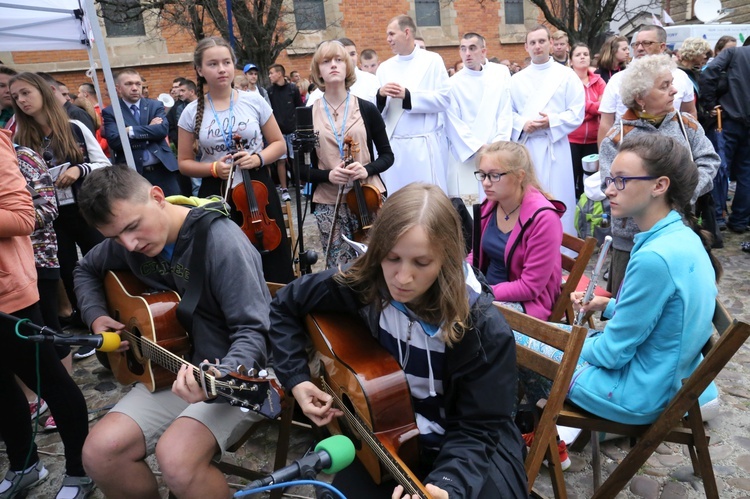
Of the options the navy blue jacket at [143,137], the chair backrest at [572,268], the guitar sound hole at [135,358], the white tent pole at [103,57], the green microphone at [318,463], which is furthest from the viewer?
the navy blue jacket at [143,137]

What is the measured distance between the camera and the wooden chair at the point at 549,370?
1.94 m

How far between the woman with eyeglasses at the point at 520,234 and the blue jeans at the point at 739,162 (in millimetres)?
4175

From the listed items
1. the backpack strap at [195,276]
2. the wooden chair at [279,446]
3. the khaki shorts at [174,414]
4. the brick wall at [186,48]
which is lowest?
the wooden chair at [279,446]

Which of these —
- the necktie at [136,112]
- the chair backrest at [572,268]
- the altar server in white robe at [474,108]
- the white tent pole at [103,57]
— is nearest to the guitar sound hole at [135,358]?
the chair backrest at [572,268]

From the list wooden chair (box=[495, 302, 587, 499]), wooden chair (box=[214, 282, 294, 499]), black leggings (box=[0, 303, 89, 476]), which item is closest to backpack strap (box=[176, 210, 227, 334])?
wooden chair (box=[214, 282, 294, 499])

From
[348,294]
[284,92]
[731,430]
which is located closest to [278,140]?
[348,294]

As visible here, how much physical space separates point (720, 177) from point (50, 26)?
657 centimetres

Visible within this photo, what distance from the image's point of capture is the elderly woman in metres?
3.48

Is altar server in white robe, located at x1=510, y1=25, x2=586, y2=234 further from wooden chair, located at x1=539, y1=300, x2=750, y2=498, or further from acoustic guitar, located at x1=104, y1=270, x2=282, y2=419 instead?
acoustic guitar, located at x1=104, y1=270, x2=282, y2=419

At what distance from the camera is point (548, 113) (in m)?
5.30

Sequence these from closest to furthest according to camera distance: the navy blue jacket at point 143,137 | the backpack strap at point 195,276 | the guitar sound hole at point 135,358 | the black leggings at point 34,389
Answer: the backpack strap at point 195,276 < the guitar sound hole at point 135,358 < the black leggings at point 34,389 < the navy blue jacket at point 143,137

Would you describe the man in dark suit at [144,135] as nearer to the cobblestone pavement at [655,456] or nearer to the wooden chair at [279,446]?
the cobblestone pavement at [655,456]

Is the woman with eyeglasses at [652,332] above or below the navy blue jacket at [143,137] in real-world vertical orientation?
below

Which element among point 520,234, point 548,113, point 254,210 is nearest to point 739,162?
point 548,113
